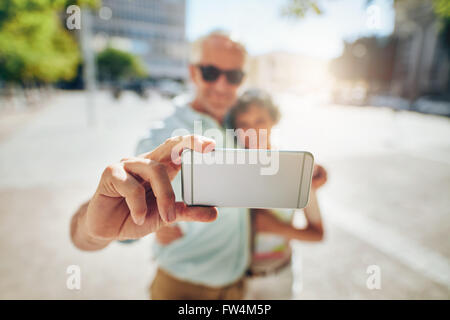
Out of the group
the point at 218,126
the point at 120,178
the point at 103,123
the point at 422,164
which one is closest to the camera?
the point at 120,178

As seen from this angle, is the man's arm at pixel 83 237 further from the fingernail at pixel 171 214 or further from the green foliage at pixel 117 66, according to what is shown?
the green foliage at pixel 117 66

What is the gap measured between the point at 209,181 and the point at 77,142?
29.7ft

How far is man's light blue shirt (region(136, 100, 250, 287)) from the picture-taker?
1.27 m

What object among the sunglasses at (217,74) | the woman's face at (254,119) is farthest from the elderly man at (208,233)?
the woman's face at (254,119)

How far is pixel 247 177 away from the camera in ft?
2.10

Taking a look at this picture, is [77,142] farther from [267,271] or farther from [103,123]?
[267,271]

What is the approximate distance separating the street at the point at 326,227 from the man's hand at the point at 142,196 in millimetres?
101

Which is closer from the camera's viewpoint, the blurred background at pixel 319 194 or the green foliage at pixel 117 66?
the blurred background at pixel 319 194

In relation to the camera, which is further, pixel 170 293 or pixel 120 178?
pixel 170 293

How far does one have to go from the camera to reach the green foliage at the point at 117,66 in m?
37.9

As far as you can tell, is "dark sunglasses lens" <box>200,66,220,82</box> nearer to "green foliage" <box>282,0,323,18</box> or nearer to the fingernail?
"green foliage" <box>282,0,323,18</box>

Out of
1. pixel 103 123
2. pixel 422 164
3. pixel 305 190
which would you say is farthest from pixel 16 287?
pixel 103 123
